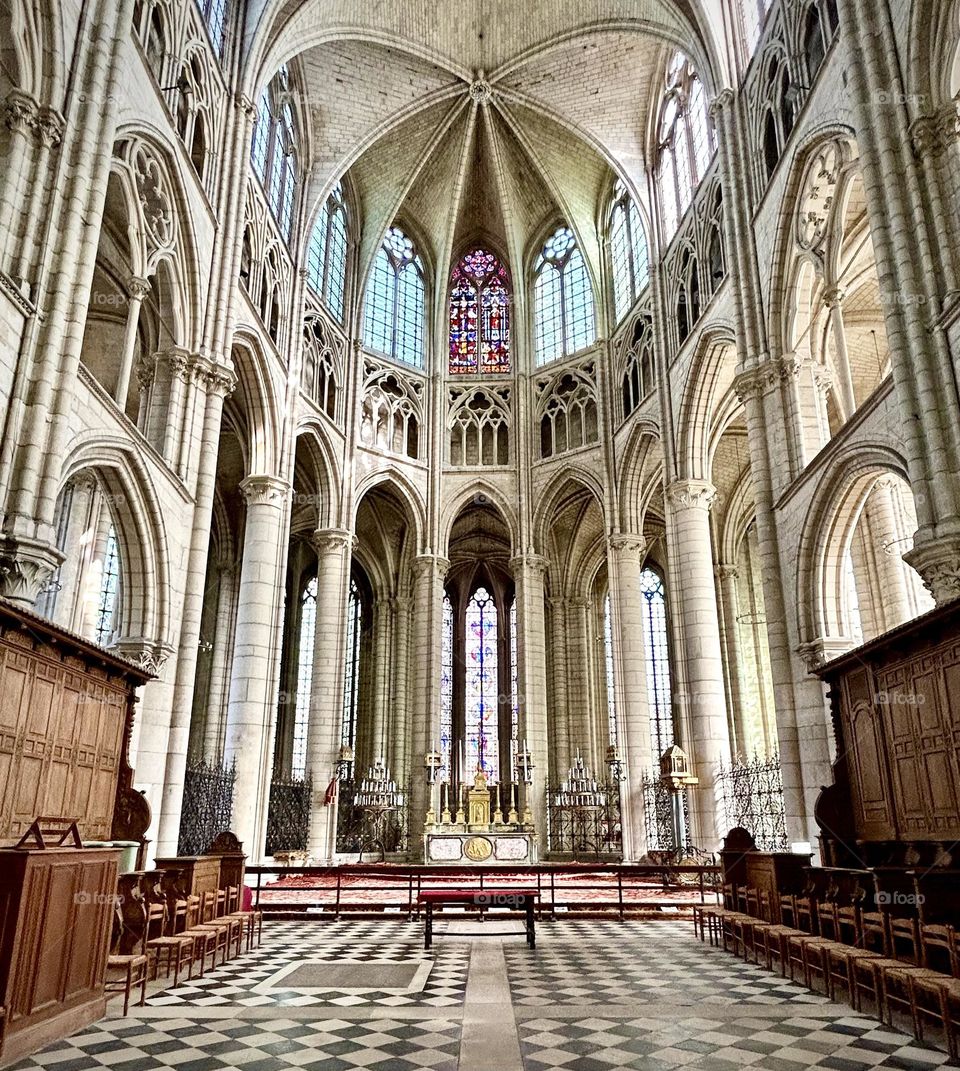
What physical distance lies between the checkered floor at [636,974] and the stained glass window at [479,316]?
→ 22.6m

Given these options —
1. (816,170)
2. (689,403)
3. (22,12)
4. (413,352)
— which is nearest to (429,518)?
(413,352)

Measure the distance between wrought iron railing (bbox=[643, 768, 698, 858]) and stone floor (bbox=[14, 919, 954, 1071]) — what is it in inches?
406

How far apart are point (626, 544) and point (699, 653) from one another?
629 cm

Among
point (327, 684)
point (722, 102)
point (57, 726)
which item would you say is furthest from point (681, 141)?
point (57, 726)

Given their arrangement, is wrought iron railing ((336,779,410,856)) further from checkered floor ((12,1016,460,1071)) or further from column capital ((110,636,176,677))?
checkered floor ((12,1016,460,1071))

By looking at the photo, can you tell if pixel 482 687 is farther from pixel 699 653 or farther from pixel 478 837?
pixel 699 653

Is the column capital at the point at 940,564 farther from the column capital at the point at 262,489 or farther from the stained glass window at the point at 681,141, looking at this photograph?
the column capital at the point at 262,489

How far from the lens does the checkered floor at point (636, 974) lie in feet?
25.5

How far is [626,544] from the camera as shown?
2600 cm

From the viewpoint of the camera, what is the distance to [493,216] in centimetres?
3203

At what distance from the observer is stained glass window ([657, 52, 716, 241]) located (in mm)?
22578

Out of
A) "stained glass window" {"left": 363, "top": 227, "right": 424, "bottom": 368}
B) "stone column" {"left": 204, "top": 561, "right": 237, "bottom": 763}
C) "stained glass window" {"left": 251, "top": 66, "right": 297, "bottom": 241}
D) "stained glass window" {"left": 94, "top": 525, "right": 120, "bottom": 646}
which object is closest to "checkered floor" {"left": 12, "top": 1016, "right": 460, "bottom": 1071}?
"stained glass window" {"left": 94, "top": 525, "right": 120, "bottom": 646}

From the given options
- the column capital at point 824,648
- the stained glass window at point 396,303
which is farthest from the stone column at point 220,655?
the column capital at point 824,648

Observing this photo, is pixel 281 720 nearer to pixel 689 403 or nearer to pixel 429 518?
pixel 429 518
